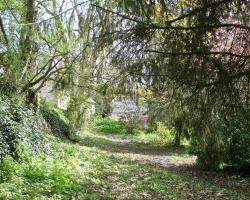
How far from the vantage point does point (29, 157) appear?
952 cm

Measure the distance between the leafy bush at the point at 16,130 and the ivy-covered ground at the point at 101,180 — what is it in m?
0.39

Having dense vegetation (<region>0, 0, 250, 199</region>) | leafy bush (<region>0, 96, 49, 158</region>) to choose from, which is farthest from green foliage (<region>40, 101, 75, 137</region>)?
dense vegetation (<region>0, 0, 250, 199</region>)

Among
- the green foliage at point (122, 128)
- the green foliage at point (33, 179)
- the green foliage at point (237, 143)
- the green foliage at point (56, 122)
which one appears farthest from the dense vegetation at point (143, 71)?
the green foliage at point (122, 128)

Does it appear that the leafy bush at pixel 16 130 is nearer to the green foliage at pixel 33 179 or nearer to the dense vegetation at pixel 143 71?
the dense vegetation at pixel 143 71

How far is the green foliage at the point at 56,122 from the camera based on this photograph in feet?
57.1

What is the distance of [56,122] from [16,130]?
27.0ft

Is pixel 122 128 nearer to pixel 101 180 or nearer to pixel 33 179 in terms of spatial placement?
pixel 101 180

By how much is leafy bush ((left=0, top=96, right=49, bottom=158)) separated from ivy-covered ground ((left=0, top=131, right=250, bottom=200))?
1.29ft

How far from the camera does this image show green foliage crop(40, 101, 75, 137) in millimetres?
17391

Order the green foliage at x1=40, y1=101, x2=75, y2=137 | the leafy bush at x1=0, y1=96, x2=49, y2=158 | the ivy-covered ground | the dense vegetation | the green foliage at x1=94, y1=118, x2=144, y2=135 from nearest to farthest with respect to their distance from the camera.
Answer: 1. the dense vegetation
2. the ivy-covered ground
3. the leafy bush at x1=0, y1=96, x2=49, y2=158
4. the green foliage at x1=40, y1=101, x2=75, y2=137
5. the green foliage at x1=94, y1=118, x2=144, y2=135

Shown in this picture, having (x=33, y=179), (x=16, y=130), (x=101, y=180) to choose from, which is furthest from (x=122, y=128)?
(x=33, y=179)

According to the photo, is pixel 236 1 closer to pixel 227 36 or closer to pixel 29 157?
pixel 227 36

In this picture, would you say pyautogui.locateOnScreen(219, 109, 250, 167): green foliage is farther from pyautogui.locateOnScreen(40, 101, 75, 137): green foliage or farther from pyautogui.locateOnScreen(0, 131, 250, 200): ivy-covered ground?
pyautogui.locateOnScreen(40, 101, 75, 137): green foliage

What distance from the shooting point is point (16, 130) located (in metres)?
10.0
